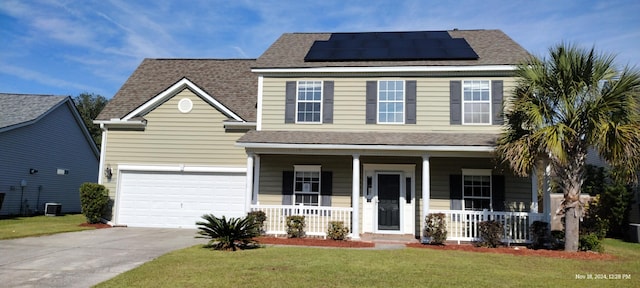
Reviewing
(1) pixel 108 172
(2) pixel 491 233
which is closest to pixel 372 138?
(2) pixel 491 233

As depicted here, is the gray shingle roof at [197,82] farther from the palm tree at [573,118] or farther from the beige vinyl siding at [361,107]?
the palm tree at [573,118]

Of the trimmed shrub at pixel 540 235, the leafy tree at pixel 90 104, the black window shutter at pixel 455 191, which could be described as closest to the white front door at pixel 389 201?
the black window shutter at pixel 455 191

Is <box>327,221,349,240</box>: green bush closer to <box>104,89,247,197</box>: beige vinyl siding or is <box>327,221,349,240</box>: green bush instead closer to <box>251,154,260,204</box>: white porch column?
<box>251,154,260,204</box>: white porch column

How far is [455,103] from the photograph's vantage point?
14.5m

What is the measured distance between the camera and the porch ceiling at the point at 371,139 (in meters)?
13.1

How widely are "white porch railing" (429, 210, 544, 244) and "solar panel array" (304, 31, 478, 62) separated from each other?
496cm

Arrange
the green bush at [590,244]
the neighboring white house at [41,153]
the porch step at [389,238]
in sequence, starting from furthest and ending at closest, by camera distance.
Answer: the neighboring white house at [41,153] < the porch step at [389,238] < the green bush at [590,244]

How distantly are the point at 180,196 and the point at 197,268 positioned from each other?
339 inches

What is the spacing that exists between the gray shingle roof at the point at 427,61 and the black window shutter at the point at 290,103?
0.69 meters

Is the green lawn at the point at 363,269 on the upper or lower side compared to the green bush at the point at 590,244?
lower

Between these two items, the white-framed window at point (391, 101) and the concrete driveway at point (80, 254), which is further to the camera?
the white-framed window at point (391, 101)

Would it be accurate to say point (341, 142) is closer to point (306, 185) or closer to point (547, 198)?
point (306, 185)

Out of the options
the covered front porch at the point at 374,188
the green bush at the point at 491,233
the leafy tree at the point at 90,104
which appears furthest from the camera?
the leafy tree at the point at 90,104

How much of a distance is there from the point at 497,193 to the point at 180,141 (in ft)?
35.8
